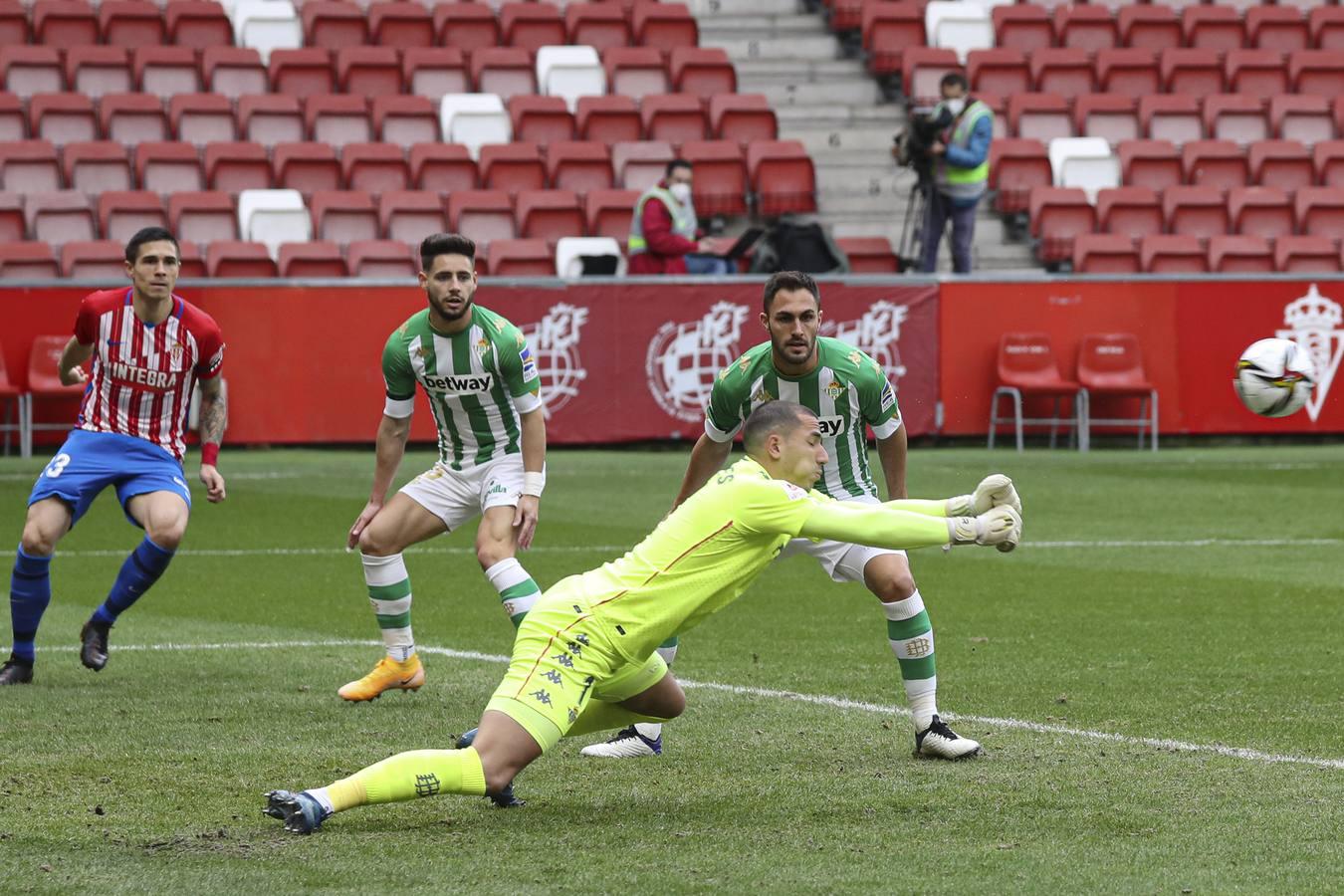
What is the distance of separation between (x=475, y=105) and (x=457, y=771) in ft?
60.9

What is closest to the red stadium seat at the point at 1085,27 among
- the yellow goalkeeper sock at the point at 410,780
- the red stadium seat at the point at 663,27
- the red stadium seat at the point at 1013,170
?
the red stadium seat at the point at 1013,170

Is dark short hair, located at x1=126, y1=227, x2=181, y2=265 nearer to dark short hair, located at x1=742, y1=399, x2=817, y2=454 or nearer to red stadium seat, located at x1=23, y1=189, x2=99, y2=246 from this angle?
dark short hair, located at x1=742, y1=399, x2=817, y2=454

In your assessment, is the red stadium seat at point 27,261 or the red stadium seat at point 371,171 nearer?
the red stadium seat at point 27,261

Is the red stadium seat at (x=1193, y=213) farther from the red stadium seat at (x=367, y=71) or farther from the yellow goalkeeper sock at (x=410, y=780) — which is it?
the yellow goalkeeper sock at (x=410, y=780)

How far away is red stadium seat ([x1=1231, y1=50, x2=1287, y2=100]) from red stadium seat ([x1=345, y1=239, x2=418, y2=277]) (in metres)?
11.6

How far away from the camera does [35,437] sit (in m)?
19.1

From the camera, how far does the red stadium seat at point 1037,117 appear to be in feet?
79.6

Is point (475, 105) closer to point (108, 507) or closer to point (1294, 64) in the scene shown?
point (108, 507)

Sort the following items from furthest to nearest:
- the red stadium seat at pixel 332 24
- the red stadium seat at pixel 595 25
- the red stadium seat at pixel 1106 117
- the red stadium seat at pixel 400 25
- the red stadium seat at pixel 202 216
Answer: the red stadium seat at pixel 595 25 → the red stadium seat at pixel 1106 117 → the red stadium seat at pixel 400 25 → the red stadium seat at pixel 332 24 → the red stadium seat at pixel 202 216

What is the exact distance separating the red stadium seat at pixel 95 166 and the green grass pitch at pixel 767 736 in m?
8.59

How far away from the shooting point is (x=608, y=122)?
920 inches

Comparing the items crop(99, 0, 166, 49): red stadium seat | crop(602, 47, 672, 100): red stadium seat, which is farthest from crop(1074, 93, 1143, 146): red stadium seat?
crop(99, 0, 166, 49): red stadium seat

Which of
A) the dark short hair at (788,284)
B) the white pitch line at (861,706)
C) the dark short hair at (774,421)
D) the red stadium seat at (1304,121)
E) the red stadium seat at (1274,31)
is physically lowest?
the white pitch line at (861,706)

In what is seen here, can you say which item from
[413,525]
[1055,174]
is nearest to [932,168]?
[1055,174]
